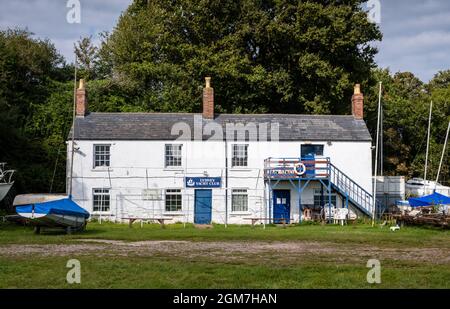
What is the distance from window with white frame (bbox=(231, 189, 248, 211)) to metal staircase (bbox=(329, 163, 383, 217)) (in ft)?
18.3

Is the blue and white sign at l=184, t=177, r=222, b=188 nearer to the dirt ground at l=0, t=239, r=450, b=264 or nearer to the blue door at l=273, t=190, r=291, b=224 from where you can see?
the blue door at l=273, t=190, r=291, b=224

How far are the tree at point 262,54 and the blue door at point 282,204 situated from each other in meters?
10.9

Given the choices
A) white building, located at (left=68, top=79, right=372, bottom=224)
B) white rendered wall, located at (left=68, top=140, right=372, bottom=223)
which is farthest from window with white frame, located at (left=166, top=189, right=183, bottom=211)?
white rendered wall, located at (left=68, top=140, right=372, bottom=223)

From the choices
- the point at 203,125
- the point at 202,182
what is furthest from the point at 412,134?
the point at 202,182

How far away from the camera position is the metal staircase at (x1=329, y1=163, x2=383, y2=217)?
37.2m

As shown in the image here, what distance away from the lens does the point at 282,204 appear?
37.8m

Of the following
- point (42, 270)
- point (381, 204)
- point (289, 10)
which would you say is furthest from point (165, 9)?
point (42, 270)

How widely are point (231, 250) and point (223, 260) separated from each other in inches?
116

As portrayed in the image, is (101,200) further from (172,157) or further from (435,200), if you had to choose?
(435,200)

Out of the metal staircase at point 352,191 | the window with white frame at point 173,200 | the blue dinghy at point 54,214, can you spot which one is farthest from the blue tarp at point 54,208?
the metal staircase at point 352,191

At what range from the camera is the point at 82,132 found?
123 ft

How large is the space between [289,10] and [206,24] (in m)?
6.81

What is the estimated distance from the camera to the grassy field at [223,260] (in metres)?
12.6
